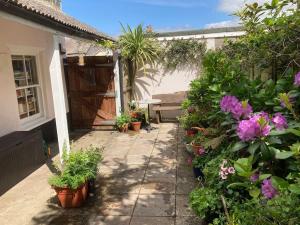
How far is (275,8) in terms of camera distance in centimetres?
250

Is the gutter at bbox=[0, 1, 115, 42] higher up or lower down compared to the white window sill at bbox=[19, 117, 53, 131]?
higher up

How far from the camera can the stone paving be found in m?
3.30

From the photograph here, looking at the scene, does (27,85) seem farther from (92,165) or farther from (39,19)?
(92,165)

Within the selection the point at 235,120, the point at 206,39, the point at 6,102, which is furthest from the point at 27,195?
the point at 206,39

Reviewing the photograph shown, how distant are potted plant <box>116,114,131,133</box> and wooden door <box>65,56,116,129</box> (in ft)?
1.28

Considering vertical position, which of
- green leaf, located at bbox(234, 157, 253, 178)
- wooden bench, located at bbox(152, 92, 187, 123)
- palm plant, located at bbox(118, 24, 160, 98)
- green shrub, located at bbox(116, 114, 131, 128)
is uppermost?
palm plant, located at bbox(118, 24, 160, 98)

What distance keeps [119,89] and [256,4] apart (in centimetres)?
530

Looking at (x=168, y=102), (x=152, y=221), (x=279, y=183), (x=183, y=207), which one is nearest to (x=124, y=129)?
(x=168, y=102)

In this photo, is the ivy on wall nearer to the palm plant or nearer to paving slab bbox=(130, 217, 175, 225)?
the palm plant

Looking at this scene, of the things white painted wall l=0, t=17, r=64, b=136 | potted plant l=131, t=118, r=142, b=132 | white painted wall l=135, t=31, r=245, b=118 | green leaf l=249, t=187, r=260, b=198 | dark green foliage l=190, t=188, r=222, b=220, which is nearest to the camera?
green leaf l=249, t=187, r=260, b=198

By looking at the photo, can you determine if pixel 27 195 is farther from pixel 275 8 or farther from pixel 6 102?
pixel 275 8

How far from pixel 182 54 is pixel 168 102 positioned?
1.58 metres

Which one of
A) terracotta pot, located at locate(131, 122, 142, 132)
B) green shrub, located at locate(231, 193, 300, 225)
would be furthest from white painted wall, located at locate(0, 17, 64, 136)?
green shrub, located at locate(231, 193, 300, 225)

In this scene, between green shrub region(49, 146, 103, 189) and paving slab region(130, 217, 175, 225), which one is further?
green shrub region(49, 146, 103, 189)
